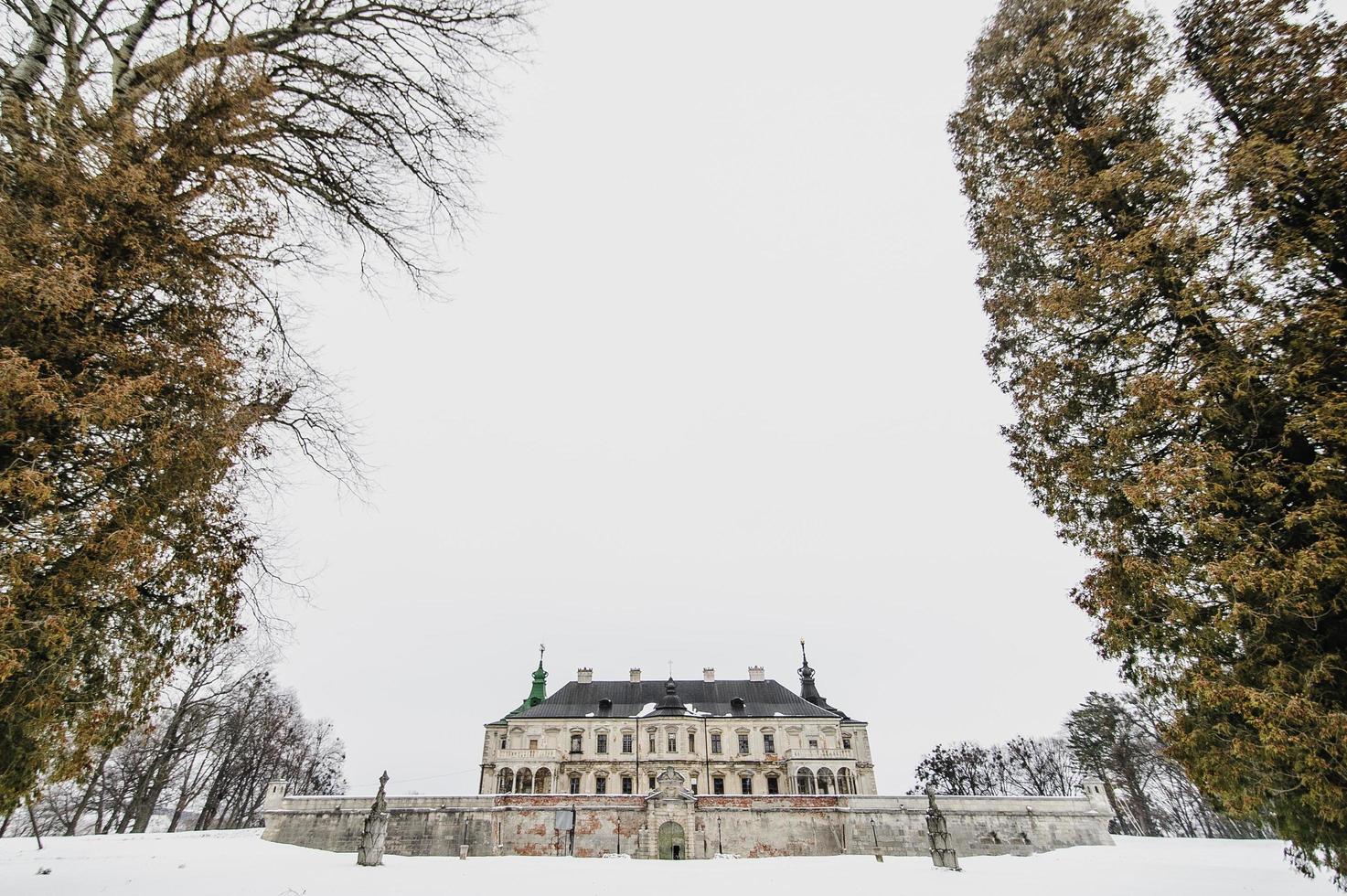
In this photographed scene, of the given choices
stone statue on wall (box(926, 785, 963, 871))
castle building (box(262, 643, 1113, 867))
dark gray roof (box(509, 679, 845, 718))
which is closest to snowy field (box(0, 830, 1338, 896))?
stone statue on wall (box(926, 785, 963, 871))

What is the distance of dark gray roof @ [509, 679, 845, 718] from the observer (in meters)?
38.8

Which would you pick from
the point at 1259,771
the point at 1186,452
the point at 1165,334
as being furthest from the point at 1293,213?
the point at 1259,771

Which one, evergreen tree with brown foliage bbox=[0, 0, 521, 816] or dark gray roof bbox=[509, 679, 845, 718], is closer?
evergreen tree with brown foliage bbox=[0, 0, 521, 816]

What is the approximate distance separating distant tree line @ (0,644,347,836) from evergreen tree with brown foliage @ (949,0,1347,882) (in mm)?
21982

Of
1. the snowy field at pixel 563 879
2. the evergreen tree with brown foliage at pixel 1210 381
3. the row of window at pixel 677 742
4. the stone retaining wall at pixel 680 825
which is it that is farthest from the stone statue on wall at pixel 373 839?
the row of window at pixel 677 742

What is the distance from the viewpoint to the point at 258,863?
14.1 m

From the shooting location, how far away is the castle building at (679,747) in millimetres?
35531

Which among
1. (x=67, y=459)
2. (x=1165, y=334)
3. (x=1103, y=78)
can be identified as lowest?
(x=67, y=459)

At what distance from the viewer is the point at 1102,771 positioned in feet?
121

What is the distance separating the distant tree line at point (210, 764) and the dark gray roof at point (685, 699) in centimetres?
1353

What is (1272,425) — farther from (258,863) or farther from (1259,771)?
(258,863)

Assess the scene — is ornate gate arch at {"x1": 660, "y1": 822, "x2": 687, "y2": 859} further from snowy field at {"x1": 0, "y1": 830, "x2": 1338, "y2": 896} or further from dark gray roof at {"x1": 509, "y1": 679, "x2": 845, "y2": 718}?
dark gray roof at {"x1": 509, "y1": 679, "x2": 845, "y2": 718}

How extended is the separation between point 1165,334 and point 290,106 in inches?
412

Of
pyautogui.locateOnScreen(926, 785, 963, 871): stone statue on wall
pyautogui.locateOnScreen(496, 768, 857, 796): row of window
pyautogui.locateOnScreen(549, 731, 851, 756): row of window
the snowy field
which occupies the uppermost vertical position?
pyautogui.locateOnScreen(549, 731, 851, 756): row of window
